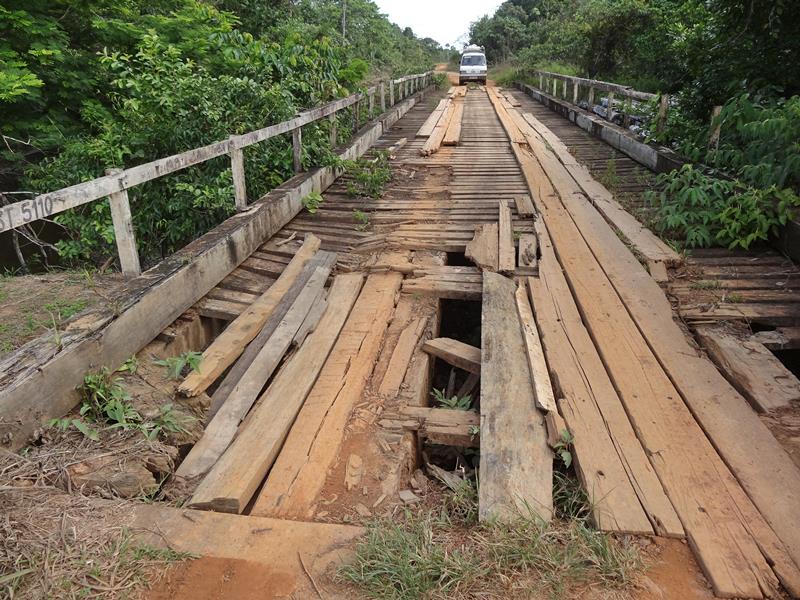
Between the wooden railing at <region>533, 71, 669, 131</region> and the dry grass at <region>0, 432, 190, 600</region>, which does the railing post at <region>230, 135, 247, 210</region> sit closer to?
the dry grass at <region>0, 432, 190, 600</region>

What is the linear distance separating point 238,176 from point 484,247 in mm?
2622

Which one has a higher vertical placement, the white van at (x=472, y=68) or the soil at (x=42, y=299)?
the white van at (x=472, y=68)

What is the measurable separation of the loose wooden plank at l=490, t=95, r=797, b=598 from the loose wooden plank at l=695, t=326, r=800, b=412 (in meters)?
0.35

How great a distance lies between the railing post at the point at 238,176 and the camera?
19.2 ft

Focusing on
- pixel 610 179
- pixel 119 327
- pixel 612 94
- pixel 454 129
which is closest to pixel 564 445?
pixel 119 327

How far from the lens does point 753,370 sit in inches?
143

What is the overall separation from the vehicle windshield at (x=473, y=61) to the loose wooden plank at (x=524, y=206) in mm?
30712

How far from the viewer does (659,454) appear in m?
2.85

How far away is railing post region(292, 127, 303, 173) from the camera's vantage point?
7715mm

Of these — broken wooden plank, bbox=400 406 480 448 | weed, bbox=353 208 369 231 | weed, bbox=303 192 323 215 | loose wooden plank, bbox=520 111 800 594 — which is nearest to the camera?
loose wooden plank, bbox=520 111 800 594

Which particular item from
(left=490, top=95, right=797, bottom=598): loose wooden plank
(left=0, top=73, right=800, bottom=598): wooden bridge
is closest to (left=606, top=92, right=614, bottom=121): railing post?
(left=0, top=73, right=800, bottom=598): wooden bridge

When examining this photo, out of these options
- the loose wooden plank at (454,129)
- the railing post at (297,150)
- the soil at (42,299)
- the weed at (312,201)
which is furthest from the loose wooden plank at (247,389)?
the loose wooden plank at (454,129)

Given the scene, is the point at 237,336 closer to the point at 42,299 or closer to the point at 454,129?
the point at 42,299

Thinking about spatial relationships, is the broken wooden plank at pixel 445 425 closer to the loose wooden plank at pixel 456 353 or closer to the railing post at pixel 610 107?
the loose wooden plank at pixel 456 353
